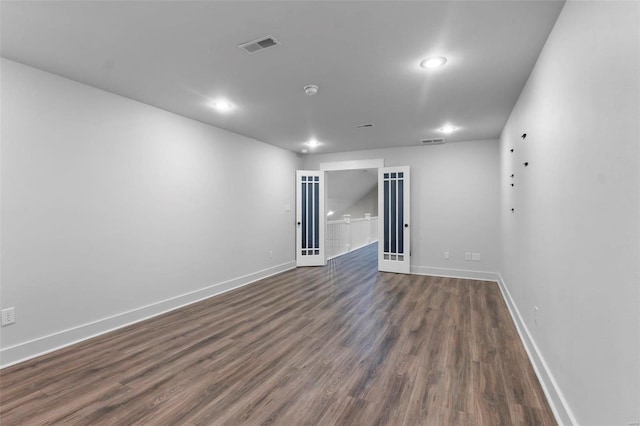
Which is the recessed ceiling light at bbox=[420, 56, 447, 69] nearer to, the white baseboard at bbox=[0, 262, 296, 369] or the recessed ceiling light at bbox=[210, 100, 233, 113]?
the recessed ceiling light at bbox=[210, 100, 233, 113]

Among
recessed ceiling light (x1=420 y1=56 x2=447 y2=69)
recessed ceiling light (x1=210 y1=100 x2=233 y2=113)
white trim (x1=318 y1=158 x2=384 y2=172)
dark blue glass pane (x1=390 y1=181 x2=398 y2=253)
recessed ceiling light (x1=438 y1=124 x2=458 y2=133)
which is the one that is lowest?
dark blue glass pane (x1=390 y1=181 x2=398 y2=253)

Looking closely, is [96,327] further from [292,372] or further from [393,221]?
[393,221]

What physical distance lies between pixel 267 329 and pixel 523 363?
7.79ft

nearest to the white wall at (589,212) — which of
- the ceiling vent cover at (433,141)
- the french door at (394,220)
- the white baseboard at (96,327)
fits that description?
the ceiling vent cover at (433,141)

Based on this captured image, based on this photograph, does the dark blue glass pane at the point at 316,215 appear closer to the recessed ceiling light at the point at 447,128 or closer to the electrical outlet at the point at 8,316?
the recessed ceiling light at the point at 447,128

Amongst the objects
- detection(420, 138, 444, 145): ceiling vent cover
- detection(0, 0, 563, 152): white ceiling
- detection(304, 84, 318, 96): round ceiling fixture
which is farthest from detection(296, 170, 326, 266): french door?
detection(304, 84, 318, 96): round ceiling fixture

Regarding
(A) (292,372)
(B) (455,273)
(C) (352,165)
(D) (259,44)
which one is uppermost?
(D) (259,44)

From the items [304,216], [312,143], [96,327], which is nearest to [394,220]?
[304,216]

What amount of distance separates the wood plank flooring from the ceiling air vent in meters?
2.56

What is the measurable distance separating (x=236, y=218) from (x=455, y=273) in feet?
13.7

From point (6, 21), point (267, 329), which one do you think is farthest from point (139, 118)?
point (267, 329)

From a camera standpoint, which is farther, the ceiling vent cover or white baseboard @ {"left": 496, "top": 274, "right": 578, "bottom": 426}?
the ceiling vent cover

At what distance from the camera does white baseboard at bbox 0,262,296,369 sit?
2.50 meters

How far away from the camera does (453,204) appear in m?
5.63
